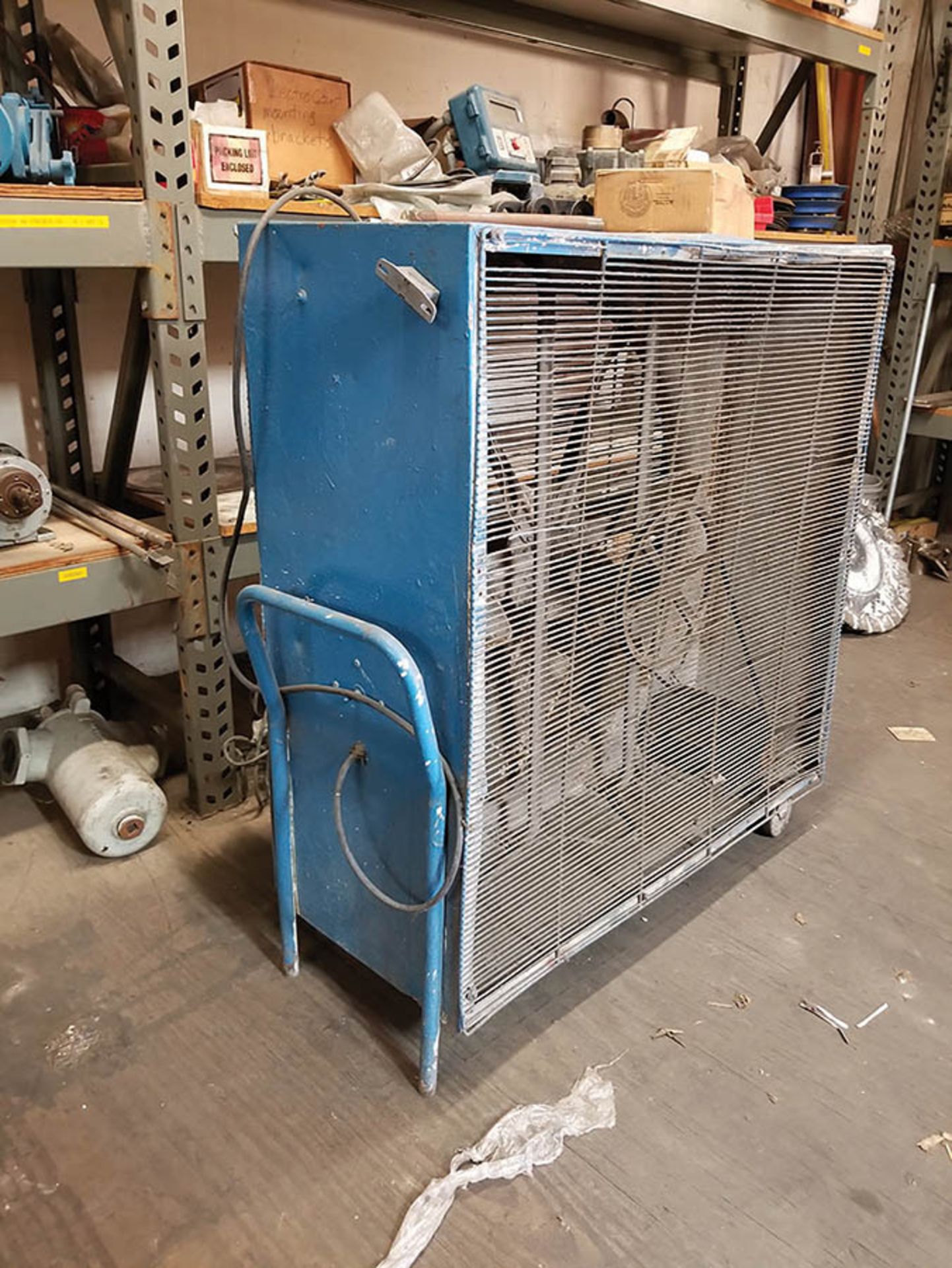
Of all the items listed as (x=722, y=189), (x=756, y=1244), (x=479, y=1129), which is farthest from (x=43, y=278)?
(x=756, y=1244)

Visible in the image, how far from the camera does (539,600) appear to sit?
124cm

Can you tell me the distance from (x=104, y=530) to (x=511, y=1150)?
1.29m

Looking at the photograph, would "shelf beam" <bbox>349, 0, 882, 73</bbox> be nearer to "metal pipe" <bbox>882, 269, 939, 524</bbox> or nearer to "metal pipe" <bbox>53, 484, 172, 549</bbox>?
"metal pipe" <bbox>882, 269, 939, 524</bbox>

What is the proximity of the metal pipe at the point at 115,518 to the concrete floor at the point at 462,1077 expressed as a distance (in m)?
0.62

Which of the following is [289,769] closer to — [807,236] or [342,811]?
[342,811]

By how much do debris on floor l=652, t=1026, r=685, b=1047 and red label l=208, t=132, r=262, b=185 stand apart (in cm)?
162

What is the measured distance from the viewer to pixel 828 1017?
154cm

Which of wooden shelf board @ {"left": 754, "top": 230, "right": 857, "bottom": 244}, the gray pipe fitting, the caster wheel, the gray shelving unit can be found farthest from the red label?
the caster wheel

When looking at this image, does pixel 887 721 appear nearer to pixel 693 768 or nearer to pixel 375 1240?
pixel 693 768

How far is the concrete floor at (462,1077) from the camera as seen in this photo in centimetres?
118

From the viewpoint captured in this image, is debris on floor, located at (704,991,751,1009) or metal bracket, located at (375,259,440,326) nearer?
metal bracket, located at (375,259,440,326)

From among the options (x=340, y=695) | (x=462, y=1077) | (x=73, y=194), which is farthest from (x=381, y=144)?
(x=462, y=1077)

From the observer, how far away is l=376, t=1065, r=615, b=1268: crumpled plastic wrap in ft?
3.80

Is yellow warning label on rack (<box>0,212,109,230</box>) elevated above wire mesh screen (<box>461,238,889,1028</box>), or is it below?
above
